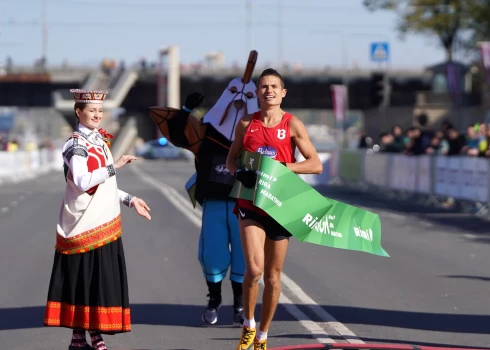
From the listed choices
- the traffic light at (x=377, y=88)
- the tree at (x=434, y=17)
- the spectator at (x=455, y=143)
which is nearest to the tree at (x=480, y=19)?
the tree at (x=434, y=17)

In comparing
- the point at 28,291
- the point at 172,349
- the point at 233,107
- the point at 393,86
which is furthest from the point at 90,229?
the point at 393,86

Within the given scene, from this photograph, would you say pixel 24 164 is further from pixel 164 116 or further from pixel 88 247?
pixel 88 247

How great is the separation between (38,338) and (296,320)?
6.68ft

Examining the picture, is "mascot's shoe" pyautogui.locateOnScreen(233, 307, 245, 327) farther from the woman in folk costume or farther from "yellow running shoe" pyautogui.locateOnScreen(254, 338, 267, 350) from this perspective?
the woman in folk costume

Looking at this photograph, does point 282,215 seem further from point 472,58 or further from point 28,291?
point 472,58

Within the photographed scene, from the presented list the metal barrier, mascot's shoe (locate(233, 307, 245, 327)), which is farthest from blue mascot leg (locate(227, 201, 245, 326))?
the metal barrier

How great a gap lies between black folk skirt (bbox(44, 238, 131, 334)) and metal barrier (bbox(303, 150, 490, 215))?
1612cm

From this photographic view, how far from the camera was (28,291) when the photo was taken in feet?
37.8

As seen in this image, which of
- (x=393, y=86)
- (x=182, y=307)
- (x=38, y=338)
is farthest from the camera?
(x=393, y=86)

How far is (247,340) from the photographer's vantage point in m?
7.78

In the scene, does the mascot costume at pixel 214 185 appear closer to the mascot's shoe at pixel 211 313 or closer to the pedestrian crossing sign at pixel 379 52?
the mascot's shoe at pixel 211 313

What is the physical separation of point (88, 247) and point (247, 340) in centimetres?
118

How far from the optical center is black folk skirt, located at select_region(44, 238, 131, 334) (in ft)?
24.8

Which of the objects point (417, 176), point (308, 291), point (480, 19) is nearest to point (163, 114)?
point (308, 291)
